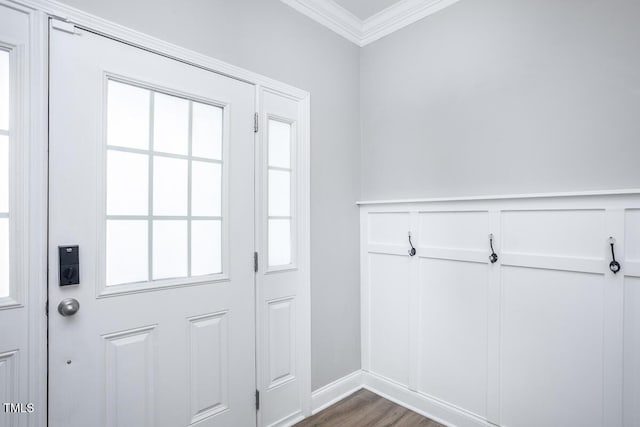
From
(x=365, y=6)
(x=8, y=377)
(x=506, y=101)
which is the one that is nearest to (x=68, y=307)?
(x=8, y=377)

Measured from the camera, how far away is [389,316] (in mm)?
2277

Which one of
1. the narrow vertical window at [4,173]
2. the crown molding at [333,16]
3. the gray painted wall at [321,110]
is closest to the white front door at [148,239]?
the narrow vertical window at [4,173]

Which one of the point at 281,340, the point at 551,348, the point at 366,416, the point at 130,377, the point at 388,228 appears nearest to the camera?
the point at 130,377

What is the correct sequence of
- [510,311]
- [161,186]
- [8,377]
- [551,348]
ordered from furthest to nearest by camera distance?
[510,311]
[551,348]
[161,186]
[8,377]

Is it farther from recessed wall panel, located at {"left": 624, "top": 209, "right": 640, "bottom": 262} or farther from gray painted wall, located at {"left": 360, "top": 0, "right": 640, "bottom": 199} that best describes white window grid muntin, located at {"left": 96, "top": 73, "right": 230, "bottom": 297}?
recessed wall panel, located at {"left": 624, "top": 209, "right": 640, "bottom": 262}

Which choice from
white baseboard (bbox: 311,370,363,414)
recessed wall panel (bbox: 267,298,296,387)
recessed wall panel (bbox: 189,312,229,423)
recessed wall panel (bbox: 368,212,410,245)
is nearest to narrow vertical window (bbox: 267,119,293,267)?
recessed wall panel (bbox: 267,298,296,387)

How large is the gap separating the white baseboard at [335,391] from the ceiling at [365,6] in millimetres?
2652

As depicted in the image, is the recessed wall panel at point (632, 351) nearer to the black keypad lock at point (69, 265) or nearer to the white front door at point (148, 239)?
the white front door at point (148, 239)

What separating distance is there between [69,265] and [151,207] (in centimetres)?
38

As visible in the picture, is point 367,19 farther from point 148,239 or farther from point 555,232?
point 148,239

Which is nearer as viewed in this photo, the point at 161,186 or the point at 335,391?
the point at 161,186

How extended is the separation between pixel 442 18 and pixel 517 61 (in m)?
0.59

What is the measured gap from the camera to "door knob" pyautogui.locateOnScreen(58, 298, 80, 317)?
3.95 ft

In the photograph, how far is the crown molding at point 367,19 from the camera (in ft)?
6.78
